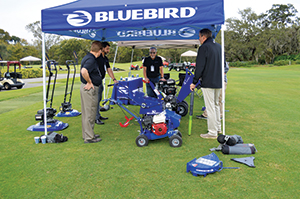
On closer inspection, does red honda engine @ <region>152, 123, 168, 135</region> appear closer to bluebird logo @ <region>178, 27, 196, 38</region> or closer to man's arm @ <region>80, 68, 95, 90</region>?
man's arm @ <region>80, 68, 95, 90</region>

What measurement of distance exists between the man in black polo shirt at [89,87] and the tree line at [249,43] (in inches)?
1770

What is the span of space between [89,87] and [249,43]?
6264 cm

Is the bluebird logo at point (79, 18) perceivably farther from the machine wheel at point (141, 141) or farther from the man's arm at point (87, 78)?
the machine wheel at point (141, 141)

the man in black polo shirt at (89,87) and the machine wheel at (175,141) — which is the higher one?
the man in black polo shirt at (89,87)

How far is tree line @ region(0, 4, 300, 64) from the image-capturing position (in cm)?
5592

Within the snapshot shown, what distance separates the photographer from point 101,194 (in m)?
2.64

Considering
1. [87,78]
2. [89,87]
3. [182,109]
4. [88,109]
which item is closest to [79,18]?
[87,78]

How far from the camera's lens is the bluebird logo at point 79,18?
403 centimetres

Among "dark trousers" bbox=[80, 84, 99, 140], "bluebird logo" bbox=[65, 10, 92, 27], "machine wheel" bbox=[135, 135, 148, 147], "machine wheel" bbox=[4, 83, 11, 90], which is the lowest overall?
"machine wheel" bbox=[135, 135, 148, 147]

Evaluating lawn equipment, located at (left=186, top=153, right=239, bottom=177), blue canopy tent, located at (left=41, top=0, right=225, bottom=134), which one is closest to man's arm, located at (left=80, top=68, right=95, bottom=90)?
blue canopy tent, located at (left=41, top=0, right=225, bottom=134)

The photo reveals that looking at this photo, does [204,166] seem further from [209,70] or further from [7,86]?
[7,86]

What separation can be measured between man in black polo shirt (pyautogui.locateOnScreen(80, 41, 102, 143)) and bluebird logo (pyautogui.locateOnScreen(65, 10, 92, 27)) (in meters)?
0.43

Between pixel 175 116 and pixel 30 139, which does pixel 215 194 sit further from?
pixel 30 139

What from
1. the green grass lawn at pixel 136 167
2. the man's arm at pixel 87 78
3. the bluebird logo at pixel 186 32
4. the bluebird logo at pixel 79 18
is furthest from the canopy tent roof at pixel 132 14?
the bluebird logo at pixel 186 32
